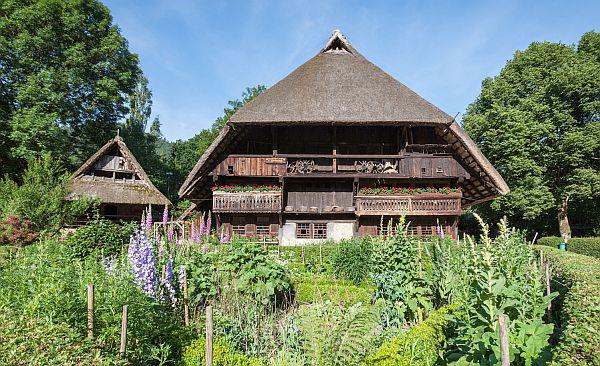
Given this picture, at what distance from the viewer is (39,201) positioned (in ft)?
41.0

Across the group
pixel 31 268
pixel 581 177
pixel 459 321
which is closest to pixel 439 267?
pixel 459 321

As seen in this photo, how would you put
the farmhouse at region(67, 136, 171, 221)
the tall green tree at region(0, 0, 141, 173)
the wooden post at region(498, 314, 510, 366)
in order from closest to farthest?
1. the wooden post at region(498, 314, 510, 366)
2. the farmhouse at region(67, 136, 171, 221)
3. the tall green tree at region(0, 0, 141, 173)

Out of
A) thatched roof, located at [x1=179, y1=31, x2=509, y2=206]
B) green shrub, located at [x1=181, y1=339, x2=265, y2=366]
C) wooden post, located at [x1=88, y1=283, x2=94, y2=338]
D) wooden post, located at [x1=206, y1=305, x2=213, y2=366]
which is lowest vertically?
green shrub, located at [x1=181, y1=339, x2=265, y2=366]

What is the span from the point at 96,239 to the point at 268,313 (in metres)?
6.75

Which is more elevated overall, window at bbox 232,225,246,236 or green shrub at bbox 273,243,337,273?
window at bbox 232,225,246,236

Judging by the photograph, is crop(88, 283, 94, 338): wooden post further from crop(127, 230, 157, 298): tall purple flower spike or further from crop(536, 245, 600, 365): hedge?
crop(536, 245, 600, 365): hedge

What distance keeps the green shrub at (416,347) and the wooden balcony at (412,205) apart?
1222 centimetres

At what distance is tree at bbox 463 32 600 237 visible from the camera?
23688mm

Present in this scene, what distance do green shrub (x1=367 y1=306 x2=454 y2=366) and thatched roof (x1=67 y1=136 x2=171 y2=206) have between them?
19.3 m

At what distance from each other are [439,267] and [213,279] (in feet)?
14.6

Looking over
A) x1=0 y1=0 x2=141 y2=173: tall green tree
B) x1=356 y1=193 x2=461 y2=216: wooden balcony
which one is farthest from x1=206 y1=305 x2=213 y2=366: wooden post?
x1=0 y1=0 x2=141 y2=173: tall green tree

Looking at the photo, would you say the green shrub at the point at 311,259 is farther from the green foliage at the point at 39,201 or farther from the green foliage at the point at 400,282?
the green foliage at the point at 39,201

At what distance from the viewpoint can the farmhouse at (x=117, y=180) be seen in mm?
20609

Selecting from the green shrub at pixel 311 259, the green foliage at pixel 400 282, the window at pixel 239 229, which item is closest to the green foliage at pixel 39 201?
the window at pixel 239 229
